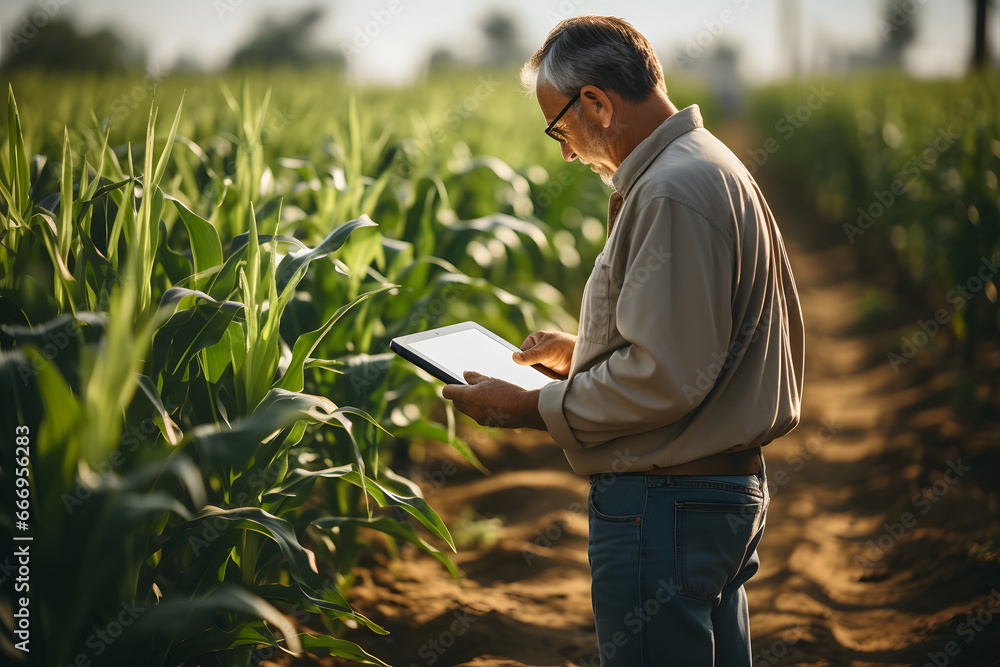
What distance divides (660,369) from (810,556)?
2.08 metres

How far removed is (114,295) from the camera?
4.61ft

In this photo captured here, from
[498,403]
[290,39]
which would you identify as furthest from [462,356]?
[290,39]

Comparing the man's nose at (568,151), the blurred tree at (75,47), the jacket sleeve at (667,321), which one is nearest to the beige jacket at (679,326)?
the jacket sleeve at (667,321)

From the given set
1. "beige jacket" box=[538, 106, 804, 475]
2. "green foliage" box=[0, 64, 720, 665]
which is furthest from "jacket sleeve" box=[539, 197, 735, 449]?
"green foliage" box=[0, 64, 720, 665]

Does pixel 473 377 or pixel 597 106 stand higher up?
pixel 597 106

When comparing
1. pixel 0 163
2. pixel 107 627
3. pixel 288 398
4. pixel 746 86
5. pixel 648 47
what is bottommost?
pixel 107 627

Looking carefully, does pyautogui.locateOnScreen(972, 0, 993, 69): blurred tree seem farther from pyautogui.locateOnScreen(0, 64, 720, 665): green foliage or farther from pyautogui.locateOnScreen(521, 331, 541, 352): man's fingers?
pyautogui.locateOnScreen(521, 331, 541, 352): man's fingers

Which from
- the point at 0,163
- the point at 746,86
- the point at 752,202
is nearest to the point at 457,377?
the point at 752,202

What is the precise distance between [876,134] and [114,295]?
28.3ft

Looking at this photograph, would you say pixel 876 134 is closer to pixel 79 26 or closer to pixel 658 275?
pixel 658 275

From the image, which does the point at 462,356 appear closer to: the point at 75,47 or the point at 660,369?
the point at 660,369

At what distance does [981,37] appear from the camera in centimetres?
1402

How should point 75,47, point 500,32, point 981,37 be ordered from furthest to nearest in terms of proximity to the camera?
point 500,32
point 75,47
point 981,37

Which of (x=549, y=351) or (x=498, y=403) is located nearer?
(x=498, y=403)
